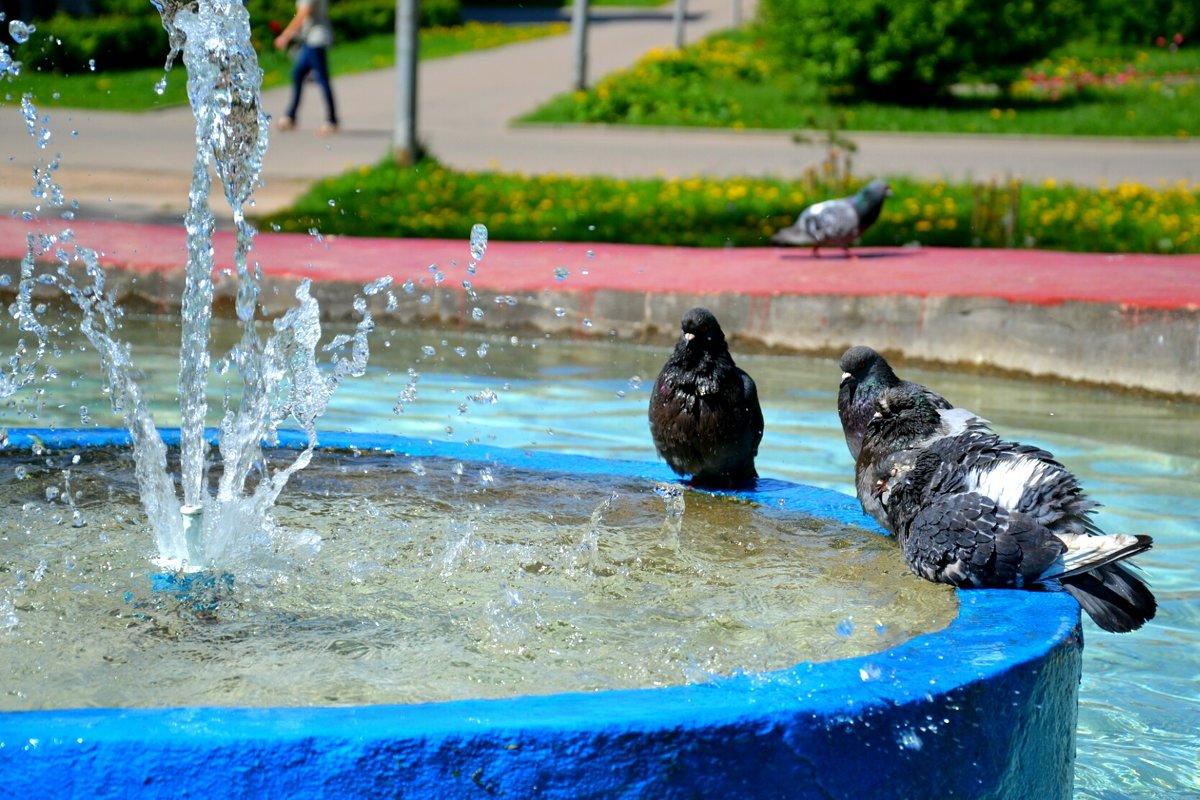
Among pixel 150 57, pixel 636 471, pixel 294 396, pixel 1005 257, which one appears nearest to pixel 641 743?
pixel 636 471

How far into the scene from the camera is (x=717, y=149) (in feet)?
53.0

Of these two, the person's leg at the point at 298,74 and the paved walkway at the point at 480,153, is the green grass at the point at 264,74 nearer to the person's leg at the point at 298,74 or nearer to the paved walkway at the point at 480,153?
the paved walkway at the point at 480,153

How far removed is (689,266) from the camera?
864 centimetres

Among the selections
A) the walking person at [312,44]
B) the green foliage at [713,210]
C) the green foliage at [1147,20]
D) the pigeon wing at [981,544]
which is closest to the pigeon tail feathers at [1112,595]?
the pigeon wing at [981,544]

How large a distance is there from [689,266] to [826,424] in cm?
240

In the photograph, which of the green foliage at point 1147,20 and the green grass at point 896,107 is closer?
the green grass at point 896,107

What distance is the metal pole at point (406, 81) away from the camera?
1211cm

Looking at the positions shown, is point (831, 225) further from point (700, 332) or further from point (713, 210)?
point (700, 332)

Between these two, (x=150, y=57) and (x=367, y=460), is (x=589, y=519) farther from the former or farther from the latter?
(x=150, y=57)

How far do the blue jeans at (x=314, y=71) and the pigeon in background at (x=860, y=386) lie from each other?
42.1 ft

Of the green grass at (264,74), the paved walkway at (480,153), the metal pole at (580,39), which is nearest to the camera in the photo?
the paved walkway at (480,153)

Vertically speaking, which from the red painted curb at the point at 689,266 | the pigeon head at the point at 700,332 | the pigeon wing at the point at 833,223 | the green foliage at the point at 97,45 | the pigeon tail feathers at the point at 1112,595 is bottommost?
the pigeon tail feathers at the point at 1112,595

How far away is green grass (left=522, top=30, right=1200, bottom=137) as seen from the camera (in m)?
17.8

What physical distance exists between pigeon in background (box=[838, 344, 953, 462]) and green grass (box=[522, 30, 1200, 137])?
11.7 metres
